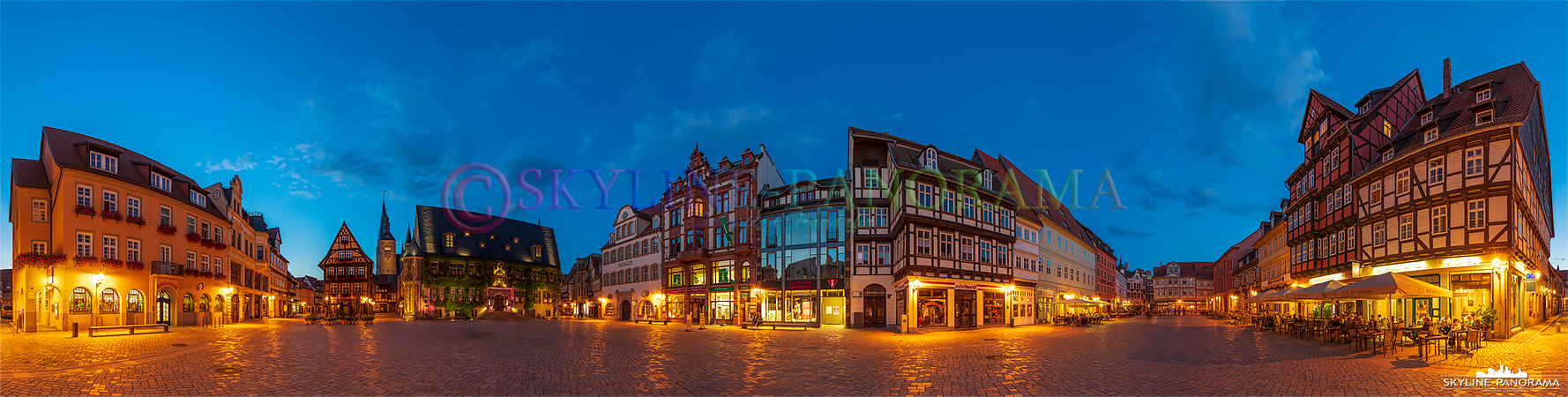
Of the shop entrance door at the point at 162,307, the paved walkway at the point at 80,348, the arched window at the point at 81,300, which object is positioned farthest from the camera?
the shop entrance door at the point at 162,307

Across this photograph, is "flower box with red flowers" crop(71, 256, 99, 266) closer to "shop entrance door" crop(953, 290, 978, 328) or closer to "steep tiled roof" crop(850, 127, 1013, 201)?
"steep tiled roof" crop(850, 127, 1013, 201)

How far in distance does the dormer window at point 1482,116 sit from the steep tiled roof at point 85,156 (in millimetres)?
55758

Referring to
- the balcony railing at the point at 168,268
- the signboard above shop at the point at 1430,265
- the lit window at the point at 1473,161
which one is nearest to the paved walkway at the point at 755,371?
the signboard above shop at the point at 1430,265

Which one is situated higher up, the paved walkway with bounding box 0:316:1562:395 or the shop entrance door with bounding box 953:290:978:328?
the paved walkway with bounding box 0:316:1562:395

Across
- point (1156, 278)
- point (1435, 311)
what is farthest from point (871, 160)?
point (1156, 278)

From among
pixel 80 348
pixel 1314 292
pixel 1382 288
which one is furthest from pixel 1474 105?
pixel 80 348

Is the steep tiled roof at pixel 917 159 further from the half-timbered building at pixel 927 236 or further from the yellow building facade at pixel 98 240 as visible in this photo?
the yellow building facade at pixel 98 240

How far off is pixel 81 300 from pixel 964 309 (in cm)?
4171

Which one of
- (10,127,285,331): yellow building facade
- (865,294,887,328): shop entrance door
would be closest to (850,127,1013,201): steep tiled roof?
(865,294,887,328): shop entrance door

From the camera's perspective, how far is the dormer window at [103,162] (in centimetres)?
3425

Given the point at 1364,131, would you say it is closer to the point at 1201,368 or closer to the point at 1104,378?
the point at 1201,368

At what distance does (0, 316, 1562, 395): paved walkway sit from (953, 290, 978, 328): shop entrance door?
1643 cm

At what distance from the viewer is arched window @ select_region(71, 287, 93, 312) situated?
33.5 m

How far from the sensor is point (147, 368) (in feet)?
49.0
